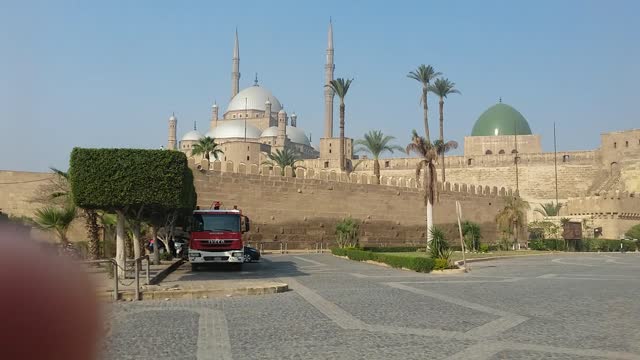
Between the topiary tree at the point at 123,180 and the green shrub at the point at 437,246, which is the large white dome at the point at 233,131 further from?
the topiary tree at the point at 123,180

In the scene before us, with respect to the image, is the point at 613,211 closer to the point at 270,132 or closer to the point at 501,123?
the point at 501,123

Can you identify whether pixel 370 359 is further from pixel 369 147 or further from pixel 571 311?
pixel 369 147

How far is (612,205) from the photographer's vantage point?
47.7 metres

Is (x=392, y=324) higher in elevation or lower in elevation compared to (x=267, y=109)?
lower

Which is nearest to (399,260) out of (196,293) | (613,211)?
(196,293)

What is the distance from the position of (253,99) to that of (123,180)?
7206cm

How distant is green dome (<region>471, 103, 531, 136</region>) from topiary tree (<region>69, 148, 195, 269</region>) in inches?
2335

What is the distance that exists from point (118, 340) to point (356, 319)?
3.09 m

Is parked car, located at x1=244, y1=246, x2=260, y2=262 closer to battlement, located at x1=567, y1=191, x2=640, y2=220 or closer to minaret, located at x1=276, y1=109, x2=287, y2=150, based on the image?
battlement, located at x1=567, y1=191, x2=640, y2=220

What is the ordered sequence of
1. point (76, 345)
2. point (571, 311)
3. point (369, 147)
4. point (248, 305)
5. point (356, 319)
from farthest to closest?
point (369, 147) < point (248, 305) < point (571, 311) < point (356, 319) < point (76, 345)

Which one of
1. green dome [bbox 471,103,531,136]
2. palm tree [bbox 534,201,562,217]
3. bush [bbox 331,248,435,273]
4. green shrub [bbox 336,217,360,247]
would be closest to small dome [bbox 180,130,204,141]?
green dome [bbox 471,103,531,136]

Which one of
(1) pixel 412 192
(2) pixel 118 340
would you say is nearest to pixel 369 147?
(1) pixel 412 192

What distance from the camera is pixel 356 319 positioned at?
329 inches

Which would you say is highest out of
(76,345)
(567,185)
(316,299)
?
(567,185)
